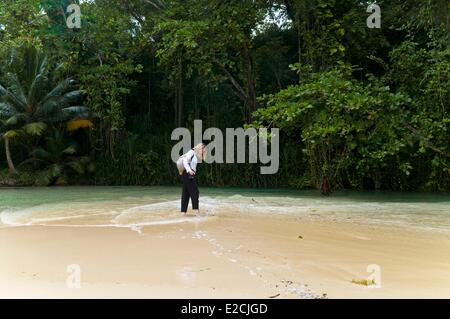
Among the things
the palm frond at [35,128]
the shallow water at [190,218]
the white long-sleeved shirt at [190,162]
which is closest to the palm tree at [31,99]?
the palm frond at [35,128]

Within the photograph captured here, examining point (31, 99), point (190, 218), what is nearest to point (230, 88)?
point (31, 99)

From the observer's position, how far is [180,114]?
17578mm

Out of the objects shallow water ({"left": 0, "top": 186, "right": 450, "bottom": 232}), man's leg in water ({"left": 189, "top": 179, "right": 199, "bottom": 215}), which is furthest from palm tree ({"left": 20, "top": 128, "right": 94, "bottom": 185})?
man's leg in water ({"left": 189, "top": 179, "right": 199, "bottom": 215})

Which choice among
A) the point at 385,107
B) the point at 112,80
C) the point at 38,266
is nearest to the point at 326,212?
the point at 385,107

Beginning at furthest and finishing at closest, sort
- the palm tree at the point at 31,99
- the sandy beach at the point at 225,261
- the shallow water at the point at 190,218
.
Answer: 1. the palm tree at the point at 31,99
2. the shallow water at the point at 190,218
3. the sandy beach at the point at 225,261

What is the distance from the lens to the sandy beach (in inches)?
127

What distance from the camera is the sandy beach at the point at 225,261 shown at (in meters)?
3.24

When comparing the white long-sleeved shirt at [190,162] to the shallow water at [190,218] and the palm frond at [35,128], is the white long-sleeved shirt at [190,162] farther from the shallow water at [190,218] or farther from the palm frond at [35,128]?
the palm frond at [35,128]

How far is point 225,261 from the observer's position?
416 centimetres

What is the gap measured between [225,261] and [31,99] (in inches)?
611

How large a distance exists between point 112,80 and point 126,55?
166 centimetres

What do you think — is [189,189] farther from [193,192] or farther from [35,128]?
[35,128]

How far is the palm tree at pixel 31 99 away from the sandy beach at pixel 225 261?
12016 mm

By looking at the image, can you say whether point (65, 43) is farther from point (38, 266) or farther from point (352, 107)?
point (38, 266)
